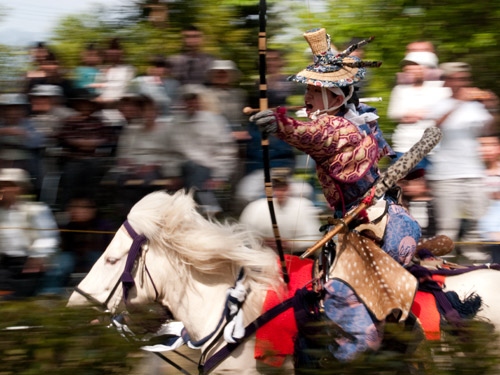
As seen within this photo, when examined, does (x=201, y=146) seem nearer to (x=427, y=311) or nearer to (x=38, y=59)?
(x=38, y=59)

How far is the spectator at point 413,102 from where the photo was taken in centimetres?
654

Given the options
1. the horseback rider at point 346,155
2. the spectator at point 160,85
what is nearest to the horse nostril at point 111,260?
the horseback rider at point 346,155

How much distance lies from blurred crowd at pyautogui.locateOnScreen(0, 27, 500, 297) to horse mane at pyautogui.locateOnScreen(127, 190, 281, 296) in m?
1.17

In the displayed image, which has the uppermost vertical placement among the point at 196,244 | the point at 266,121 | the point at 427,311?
the point at 266,121

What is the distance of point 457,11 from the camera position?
8.02 m

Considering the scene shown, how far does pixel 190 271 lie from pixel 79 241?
1.72 m

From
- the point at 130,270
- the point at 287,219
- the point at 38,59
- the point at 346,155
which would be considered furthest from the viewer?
the point at 38,59

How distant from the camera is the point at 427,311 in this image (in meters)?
4.09

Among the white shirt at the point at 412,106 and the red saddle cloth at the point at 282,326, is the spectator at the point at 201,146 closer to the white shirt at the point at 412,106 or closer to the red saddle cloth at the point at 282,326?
the white shirt at the point at 412,106

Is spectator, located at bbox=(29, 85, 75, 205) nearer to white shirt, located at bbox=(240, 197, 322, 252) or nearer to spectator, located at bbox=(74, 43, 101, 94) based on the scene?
spectator, located at bbox=(74, 43, 101, 94)

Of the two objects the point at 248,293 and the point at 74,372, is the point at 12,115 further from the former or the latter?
the point at 74,372

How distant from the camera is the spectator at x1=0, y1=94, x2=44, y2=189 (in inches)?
242

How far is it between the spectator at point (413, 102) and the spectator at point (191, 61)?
1665 millimetres

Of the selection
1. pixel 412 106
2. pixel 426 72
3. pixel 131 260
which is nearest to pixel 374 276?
pixel 131 260
